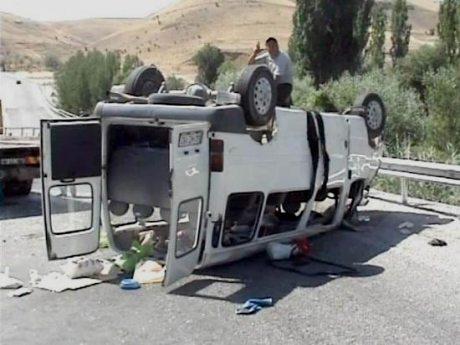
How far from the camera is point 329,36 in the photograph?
112 feet

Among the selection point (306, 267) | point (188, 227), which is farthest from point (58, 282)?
point (306, 267)

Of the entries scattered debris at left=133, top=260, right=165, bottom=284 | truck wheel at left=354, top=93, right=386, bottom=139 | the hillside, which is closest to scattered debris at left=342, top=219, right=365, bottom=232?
truck wheel at left=354, top=93, right=386, bottom=139

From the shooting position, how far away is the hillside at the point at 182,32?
112250 mm

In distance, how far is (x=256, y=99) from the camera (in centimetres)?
797

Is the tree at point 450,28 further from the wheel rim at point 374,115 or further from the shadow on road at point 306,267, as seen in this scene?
the shadow on road at point 306,267

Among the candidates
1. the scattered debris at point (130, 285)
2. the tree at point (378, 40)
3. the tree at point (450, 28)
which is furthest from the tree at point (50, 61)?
the scattered debris at point (130, 285)

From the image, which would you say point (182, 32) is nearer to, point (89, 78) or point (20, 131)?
point (89, 78)

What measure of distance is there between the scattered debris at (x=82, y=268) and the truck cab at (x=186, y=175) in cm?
15

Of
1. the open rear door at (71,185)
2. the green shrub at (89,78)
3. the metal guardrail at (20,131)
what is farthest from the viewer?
the green shrub at (89,78)

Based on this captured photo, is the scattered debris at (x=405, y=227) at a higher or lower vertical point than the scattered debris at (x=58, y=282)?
higher

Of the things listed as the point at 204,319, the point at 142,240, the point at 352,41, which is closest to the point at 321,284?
the point at 204,319

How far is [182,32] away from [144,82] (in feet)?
394

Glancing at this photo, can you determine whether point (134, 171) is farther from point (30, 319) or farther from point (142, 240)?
point (30, 319)

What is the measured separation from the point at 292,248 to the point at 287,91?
2216mm
